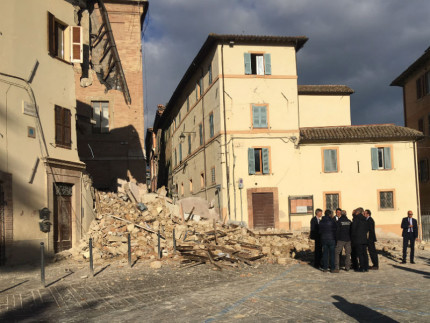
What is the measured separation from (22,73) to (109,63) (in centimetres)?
632

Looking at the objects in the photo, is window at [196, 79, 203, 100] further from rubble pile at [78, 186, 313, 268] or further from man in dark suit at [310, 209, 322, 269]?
man in dark suit at [310, 209, 322, 269]

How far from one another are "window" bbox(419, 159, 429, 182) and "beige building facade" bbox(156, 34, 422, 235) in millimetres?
6489

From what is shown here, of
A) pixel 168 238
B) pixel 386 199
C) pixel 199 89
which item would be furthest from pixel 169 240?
pixel 199 89

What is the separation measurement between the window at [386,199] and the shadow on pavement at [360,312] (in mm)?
20982

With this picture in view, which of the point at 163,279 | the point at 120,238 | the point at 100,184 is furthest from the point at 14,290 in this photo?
the point at 100,184

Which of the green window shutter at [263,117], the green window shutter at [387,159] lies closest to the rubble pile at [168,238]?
the green window shutter at [263,117]

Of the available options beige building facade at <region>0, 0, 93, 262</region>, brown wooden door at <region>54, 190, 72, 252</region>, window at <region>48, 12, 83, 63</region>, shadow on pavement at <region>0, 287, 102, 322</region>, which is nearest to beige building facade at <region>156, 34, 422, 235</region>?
window at <region>48, 12, 83, 63</region>

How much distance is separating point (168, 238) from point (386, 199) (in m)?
16.3

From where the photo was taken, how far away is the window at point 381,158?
91.8ft

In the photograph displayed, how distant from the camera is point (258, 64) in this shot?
28125 mm

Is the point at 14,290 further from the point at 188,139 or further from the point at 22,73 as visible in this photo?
the point at 188,139

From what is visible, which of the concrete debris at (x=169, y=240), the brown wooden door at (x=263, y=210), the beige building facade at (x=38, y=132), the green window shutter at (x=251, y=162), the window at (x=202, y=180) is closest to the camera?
the beige building facade at (x=38, y=132)

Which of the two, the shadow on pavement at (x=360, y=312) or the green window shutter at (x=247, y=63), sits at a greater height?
the green window shutter at (x=247, y=63)

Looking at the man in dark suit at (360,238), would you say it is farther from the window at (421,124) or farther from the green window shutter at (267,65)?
the window at (421,124)
